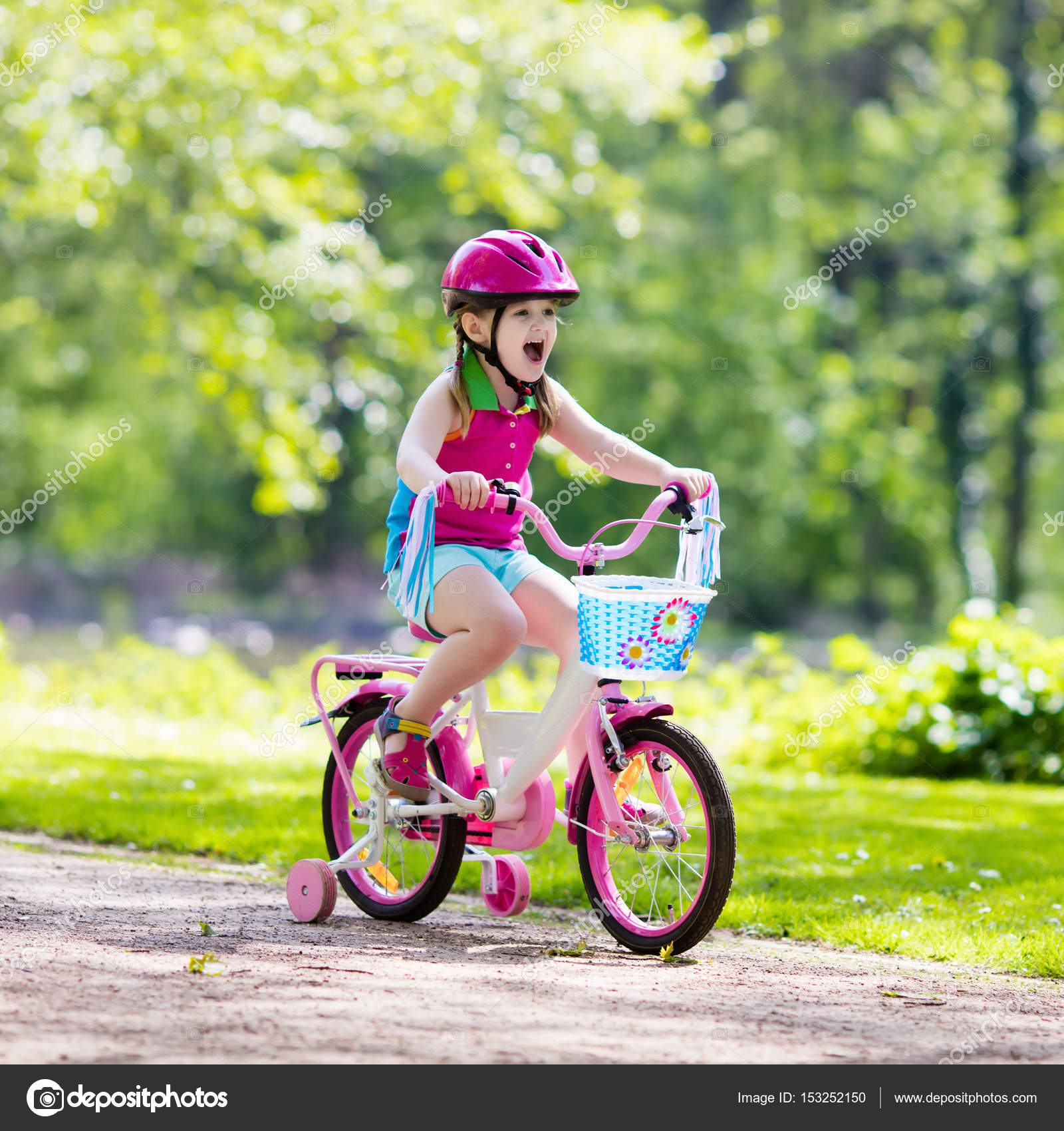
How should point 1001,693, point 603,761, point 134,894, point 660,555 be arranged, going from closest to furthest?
point 603,761 < point 134,894 < point 1001,693 < point 660,555

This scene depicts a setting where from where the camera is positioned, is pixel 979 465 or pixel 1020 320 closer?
pixel 1020 320

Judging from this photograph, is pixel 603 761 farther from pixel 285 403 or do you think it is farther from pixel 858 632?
pixel 858 632

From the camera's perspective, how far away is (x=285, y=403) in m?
13.1

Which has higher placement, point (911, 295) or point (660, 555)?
point (911, 295)

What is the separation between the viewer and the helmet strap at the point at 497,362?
452cm

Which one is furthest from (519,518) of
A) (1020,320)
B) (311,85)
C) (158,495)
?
(1020,320)

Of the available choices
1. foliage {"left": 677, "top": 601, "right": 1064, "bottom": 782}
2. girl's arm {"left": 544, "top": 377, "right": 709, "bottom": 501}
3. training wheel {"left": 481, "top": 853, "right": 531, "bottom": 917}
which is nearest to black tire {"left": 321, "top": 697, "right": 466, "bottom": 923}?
training wheel {"left": 481, "top": 853, "right": 531, "bottom": 917}

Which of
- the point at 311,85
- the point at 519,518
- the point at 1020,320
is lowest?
the point at 519,518

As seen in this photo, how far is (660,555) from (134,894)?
2072 cm

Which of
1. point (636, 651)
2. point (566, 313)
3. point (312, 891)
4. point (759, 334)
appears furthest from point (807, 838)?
point (759, 334)

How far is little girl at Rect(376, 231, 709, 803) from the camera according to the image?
14.3 ft

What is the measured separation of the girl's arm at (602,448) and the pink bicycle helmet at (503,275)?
298 millimetres

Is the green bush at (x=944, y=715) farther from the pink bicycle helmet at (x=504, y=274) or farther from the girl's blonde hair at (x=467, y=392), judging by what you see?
the pink bicycle helmet at (x=504, y=274)

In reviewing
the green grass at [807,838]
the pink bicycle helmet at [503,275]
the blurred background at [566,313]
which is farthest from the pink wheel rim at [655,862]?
the blurred background at [566,313]
